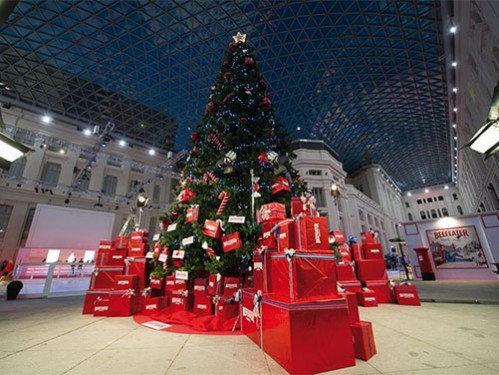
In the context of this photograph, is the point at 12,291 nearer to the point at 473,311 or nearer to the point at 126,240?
the point at 126,240

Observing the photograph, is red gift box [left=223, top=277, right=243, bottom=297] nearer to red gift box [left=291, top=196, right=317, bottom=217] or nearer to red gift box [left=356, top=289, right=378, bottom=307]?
red gift box [left=291, top=196, right=317, bottom=217]

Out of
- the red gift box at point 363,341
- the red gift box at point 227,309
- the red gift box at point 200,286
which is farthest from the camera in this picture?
the red gift box at point 200,286

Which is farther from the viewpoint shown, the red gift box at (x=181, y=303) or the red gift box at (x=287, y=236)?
the red gift box at (x=181, y=303)

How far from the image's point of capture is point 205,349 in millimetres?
2682

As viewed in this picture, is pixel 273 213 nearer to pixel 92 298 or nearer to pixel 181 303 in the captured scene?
pixel 181 303

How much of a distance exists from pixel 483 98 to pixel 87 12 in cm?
2478

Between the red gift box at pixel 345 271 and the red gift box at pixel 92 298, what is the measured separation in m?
6.09

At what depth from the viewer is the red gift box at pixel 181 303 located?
4.64 meters

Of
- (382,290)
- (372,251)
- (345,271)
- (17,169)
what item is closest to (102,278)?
(345,271)

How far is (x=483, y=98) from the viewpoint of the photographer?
10750 millimetres

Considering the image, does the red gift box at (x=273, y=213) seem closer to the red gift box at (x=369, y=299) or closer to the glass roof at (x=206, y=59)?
the red gift box at (x=369, y=299)

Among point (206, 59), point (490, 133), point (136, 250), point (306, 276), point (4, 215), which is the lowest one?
point (306, 276)

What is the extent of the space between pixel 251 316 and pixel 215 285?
1260mm

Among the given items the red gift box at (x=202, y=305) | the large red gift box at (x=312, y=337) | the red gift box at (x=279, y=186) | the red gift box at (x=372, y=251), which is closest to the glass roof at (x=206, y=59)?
the red gift box at (x=279, y=186)
